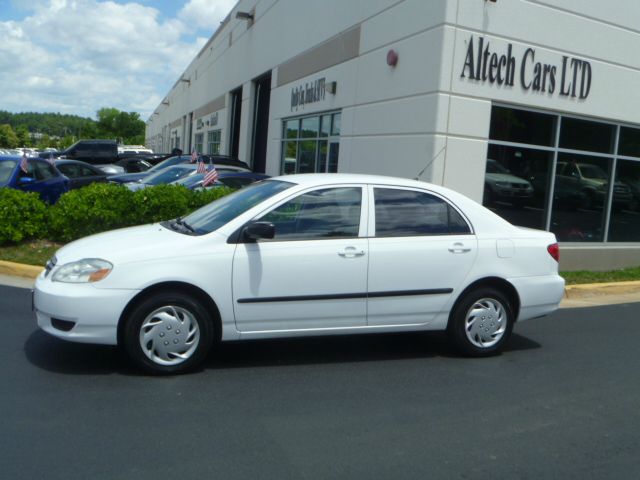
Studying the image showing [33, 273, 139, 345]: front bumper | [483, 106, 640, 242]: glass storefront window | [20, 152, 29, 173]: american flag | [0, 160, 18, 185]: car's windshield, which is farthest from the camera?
[20, 152, 29, 173]: american flag

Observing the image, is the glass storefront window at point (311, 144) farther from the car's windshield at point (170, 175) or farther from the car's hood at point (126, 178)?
the car's hood at point (126, 178)

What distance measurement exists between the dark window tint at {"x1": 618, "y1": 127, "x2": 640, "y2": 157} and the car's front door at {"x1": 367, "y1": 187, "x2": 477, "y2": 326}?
811 centimetres

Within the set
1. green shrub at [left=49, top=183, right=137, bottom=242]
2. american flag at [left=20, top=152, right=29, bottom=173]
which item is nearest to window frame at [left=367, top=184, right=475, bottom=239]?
green shrub at [left=49, top=183, right=137, bottom=242]

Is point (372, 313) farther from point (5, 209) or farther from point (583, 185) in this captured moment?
point (583, 185)

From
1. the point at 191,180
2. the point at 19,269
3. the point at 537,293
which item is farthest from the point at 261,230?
the point at 191,180

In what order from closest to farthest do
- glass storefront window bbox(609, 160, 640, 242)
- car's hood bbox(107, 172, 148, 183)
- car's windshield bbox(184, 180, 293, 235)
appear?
car's windshield bbox(184, 180, 293, 235) < glass storefront window bbox(609, 160, 640, 242) < car's hood bbox(107, 172, 148, 183)

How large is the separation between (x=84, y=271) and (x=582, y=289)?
25.0 ft

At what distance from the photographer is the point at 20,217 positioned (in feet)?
34.3

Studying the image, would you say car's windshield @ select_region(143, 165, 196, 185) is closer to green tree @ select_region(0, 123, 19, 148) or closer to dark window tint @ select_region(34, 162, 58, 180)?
dark window tint @ select_region(34, 162, 58, 180)

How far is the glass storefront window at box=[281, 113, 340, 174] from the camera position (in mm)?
15336

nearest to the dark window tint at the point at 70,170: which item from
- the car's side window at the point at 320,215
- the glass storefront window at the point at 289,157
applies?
the glass storefront window at the point at 289,157

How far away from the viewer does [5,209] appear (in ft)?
33.9

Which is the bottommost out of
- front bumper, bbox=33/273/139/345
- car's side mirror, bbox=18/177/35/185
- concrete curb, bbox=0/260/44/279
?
concrete curb, bbox=0/260/44/279

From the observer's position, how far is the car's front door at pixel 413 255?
19.9 ft
